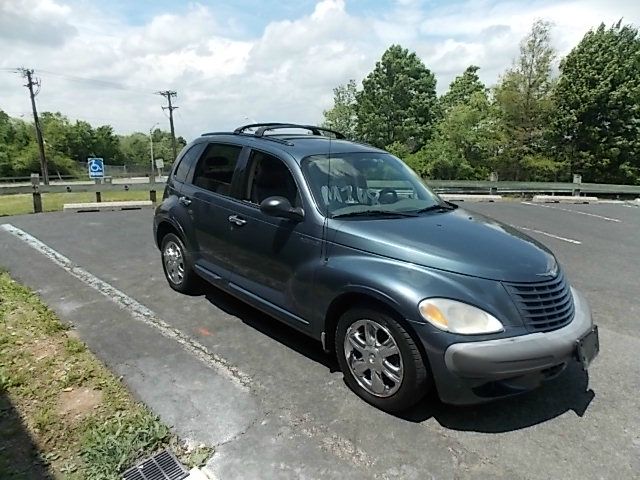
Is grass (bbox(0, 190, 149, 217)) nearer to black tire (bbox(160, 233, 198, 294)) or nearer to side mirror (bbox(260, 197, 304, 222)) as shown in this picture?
black tire (bbox(160, 233, 198, 294))

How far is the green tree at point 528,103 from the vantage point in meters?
25.6

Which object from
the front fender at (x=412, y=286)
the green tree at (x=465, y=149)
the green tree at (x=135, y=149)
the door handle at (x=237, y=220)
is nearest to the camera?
the front fender at (x=412, y=286)

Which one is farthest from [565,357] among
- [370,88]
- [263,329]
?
[370,88]

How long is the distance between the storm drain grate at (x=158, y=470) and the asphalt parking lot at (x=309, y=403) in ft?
0.60

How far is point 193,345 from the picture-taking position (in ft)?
12.7

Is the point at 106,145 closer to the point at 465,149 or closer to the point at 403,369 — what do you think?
the point at 465,149

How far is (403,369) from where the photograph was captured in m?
2.78

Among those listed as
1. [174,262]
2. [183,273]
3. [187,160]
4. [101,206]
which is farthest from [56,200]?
[183,273]

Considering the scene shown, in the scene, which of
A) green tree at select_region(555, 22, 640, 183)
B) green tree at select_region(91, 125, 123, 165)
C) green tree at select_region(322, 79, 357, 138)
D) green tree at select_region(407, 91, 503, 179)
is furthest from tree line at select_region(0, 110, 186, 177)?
green tree at select_region(555, 22, 640, 183)

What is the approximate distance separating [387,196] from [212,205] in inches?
68.9

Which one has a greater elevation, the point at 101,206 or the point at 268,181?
the point at 268,181

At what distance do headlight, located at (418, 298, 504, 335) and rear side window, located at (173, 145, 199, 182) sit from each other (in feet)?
11.1

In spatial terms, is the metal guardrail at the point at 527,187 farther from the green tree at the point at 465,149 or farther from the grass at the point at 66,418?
the grass at the point at 66,418

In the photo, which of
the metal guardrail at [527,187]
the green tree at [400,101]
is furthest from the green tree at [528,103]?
the green tree at [400,101]
